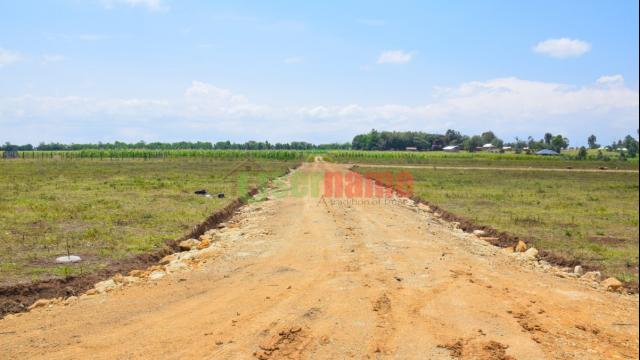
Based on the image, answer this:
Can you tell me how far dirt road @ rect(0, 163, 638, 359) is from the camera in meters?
6.73

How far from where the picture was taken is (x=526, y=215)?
21047mm

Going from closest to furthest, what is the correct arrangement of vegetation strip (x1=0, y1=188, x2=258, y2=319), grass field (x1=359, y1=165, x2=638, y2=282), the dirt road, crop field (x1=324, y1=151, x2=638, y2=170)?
the dirt road
vegetation strip (x1=0, y1=188, x2=258, y2=319)
grass field (x1=359, y1=165, x2=638, y2=282)
crop field (x1=324, y1=151, x2=638, y2=170)

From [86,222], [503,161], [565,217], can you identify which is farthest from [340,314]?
[503,161]

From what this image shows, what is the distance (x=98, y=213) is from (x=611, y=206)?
22.4m

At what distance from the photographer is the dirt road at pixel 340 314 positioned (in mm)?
6730

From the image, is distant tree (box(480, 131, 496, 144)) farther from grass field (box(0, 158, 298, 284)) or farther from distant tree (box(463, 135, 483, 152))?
grass field (box(0, 158, 298, 284))

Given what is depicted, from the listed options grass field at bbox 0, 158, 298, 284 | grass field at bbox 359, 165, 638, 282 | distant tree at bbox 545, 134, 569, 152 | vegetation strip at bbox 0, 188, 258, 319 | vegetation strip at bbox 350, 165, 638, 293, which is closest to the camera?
vegetation strip at bbox 0, 188, 258, 319

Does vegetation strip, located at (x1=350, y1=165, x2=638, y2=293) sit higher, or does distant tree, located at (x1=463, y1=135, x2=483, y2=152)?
distant tree, located at (x1=463, y1=135, x2=483, y2=152)

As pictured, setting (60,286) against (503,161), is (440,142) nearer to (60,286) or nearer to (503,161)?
(503,161)

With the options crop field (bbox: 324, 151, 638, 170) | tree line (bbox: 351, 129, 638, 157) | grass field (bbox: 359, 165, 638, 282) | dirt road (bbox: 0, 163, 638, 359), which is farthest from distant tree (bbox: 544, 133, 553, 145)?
dirt road (bbox: 0, 163, 638, 359)

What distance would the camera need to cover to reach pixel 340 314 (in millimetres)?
7992

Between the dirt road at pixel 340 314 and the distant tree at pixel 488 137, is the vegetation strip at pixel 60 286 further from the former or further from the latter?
the distant tree at pixel 488 137

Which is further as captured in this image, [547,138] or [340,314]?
[547,138]

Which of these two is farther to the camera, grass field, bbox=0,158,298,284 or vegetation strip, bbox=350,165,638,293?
vegetation strip, bbox=350,165,638,293
